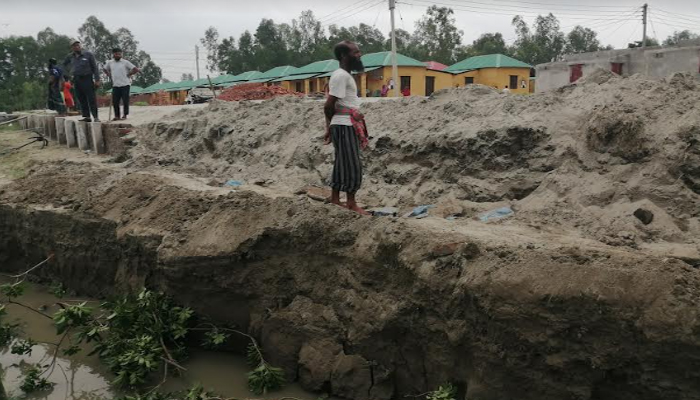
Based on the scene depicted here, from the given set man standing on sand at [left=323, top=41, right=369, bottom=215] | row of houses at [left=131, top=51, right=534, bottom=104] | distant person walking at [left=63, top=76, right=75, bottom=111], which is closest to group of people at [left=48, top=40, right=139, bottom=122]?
distant person walking at [left=63, top=76, right=75, bottom=111]

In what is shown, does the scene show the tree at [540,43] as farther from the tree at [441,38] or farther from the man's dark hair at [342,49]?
the man's dark hair at [342,49]

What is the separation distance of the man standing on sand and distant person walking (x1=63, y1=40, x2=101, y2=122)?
5.75 metres

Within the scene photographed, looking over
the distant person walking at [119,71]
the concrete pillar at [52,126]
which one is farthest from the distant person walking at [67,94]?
the distant person walking at [119,71]

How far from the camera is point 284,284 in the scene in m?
4.64

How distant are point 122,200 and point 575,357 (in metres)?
4.75

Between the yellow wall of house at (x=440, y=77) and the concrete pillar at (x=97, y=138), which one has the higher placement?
the yellow wall of house at (x=440, y=77)

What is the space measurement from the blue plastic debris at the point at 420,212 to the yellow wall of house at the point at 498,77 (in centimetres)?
1981

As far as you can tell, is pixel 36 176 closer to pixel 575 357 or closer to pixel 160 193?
pixel 160 193

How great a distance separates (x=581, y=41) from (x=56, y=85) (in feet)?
140

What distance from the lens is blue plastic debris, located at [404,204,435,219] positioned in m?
4.80

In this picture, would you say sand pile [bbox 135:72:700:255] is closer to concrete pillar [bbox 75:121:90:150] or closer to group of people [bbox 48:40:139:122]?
group of people [bbox 48:40:139:122]

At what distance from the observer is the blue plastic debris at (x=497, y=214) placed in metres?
4.54

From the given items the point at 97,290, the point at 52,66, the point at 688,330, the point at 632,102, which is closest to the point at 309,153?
the point at 97,290

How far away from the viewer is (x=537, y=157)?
17.0ft
